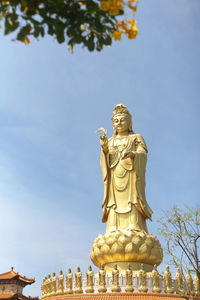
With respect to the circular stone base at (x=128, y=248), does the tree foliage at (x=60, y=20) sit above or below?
below

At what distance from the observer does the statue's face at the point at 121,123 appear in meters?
13.0

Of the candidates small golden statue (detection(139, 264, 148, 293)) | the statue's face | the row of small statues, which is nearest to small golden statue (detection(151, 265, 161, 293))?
the row of small statues

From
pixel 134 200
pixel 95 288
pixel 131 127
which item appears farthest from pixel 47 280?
pixel 131 127

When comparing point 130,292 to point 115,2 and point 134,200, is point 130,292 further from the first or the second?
point 115,2

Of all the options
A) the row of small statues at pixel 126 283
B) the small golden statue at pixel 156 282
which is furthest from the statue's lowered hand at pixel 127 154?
the small golden statue at pixel 156 282

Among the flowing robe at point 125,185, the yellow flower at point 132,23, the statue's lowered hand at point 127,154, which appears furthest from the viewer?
the statue's lowered hand at point 127,154

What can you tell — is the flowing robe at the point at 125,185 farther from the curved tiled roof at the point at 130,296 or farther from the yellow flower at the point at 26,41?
the yellow flower at the point at 26,41

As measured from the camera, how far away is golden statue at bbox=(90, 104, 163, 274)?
34.8 ft

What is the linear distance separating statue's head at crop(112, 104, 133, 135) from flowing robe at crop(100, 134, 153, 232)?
1.26 ft

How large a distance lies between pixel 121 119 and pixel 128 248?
481 centimetres

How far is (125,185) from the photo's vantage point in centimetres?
1224

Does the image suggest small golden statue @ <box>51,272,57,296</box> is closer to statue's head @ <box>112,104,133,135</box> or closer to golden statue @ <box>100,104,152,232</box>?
golden statue @ <box>100,104,152,232</box>

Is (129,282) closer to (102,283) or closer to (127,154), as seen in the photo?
(102,283)

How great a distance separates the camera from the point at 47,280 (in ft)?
37.0
